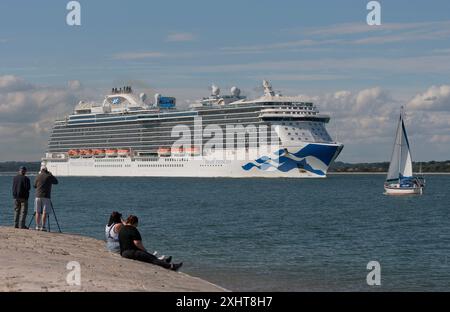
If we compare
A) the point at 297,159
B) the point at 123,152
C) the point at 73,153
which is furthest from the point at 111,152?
the point at 297,159

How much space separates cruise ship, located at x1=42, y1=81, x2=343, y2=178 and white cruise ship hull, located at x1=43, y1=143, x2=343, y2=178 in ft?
0.39

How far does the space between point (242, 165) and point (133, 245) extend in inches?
3090

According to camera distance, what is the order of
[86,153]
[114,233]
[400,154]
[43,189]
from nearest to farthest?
[114,233] < [43,189] < [400,154] < [86,153]

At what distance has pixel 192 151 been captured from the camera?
102938 mm

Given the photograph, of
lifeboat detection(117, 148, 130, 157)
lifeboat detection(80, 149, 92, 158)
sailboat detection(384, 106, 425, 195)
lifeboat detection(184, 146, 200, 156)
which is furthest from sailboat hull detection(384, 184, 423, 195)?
lifeboat detection(80, 149, 92, 158)

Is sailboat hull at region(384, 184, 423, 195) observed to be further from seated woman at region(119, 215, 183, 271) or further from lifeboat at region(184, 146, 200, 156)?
seated woman at region(119, 215, 183, 271)

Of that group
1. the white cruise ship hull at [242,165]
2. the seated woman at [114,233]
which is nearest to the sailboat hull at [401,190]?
the white cruise ship hull at [242,165]

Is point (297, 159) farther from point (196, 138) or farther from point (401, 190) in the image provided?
point (401, 190)

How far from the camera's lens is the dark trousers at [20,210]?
64.4 feet

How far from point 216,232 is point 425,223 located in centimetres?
1135

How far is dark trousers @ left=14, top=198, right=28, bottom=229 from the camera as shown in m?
19.6

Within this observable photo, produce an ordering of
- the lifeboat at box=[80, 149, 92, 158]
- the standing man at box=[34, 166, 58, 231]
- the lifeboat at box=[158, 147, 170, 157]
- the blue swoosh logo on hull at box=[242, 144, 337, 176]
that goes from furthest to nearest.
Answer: the lifeboat at box=[80, 149, 92, 158] < the lifeboat at box=[158, 147, 170, 157] < the blue swoosh logo on hull at box=[242, 144, 337, 176] < the standing man at box=[34, 166, 58, 231]

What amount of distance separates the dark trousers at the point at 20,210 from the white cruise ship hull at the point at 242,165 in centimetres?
7095
